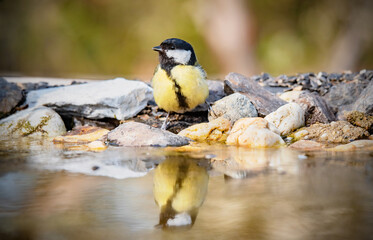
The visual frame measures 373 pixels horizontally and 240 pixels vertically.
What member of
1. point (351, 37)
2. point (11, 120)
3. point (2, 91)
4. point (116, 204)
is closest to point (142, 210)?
point (116, 204)

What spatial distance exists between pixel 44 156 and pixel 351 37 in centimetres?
428

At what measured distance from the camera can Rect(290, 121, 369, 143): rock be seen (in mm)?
2443

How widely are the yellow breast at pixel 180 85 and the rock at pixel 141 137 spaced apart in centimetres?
27

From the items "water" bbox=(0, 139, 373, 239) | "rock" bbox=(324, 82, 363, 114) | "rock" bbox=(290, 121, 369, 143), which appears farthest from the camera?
Answer: "rock" bbox=(324, 82, 363, 114)

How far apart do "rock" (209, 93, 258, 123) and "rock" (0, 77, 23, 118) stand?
1400mm

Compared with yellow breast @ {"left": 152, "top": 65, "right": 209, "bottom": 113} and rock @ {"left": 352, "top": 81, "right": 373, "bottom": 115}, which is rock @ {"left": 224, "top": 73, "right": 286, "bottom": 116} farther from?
rock @ {"left": 352, "top": 81, "right": 373, "bottom": 115}

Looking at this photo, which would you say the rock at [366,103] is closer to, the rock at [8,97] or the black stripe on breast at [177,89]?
the black stripe on breast at [177,89]

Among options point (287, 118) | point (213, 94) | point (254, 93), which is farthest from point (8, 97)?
point (287, 118)

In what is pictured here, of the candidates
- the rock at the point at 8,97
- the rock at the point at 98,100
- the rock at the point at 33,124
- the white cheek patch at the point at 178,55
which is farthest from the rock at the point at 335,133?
the rock at the point at 8,97

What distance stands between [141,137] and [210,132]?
46 centimetres

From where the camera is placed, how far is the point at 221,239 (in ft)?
3.32

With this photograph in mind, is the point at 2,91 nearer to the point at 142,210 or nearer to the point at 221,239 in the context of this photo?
the point at 142,210

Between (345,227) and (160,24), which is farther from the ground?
(160,24)

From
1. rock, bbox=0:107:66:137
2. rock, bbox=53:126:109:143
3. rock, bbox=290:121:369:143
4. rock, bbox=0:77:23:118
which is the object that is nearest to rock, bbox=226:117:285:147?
rock, bbox=290:121:369:143
